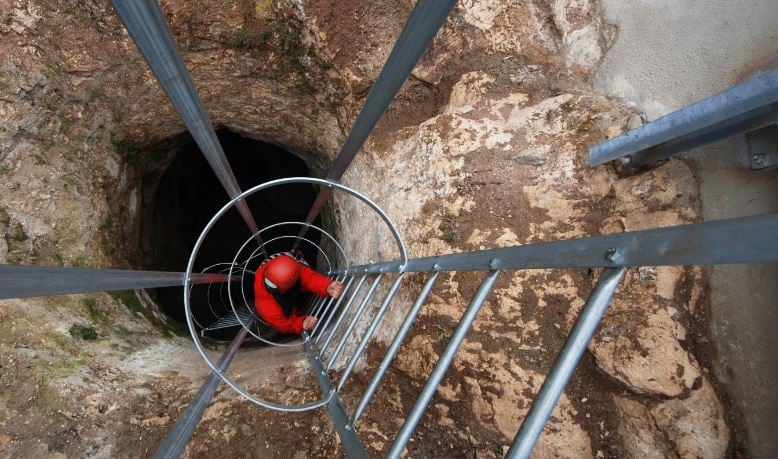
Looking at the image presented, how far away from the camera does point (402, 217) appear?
150 inches

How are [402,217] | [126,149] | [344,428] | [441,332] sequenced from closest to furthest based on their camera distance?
[344,428], [441,332], [402,217], [126,149]

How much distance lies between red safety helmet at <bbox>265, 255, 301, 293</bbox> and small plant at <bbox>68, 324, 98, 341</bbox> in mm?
1593

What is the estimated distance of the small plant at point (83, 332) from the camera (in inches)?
149

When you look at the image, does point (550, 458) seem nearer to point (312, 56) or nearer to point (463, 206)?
point (463, 206)

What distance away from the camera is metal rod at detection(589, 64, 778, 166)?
179 cm

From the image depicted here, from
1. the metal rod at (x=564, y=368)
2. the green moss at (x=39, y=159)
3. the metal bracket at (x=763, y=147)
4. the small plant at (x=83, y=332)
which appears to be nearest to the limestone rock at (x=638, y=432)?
the metal bracket at (x=763, y=147)

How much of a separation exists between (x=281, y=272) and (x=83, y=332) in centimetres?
180

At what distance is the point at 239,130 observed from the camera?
5.81 m

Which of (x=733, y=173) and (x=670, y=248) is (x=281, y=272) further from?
(x=670, y=248)

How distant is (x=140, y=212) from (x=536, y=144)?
5208mm

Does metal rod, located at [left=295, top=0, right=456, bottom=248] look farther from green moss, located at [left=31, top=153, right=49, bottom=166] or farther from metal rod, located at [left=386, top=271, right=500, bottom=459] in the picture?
green moss, located at [left=31, top=153, right=49, bottom=166]

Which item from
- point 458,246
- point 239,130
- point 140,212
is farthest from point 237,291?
point 458,246

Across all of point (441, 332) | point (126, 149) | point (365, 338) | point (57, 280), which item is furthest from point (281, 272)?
point (57, 280)

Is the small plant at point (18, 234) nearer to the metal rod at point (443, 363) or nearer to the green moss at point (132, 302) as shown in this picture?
the green moss at point (132, 302)
